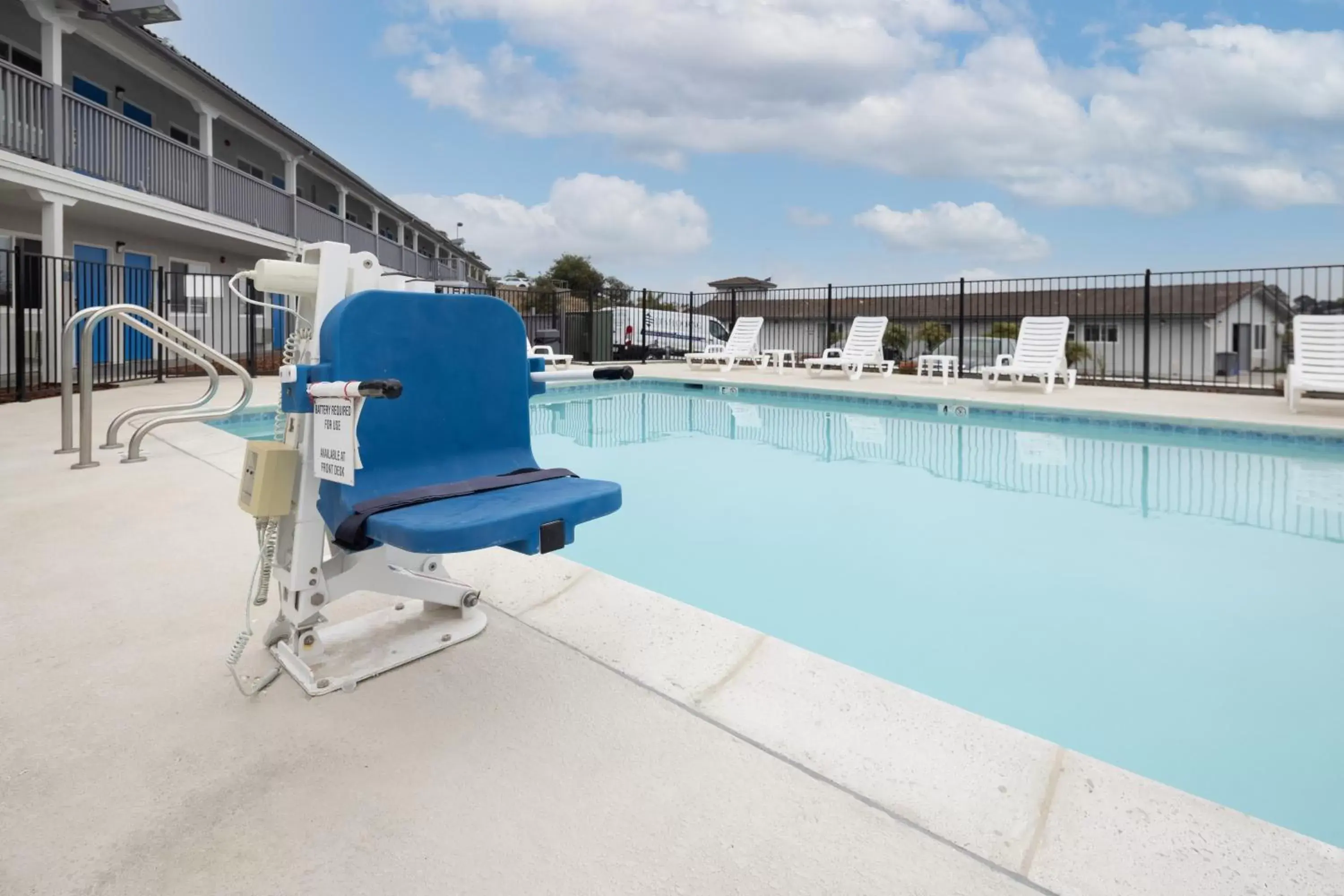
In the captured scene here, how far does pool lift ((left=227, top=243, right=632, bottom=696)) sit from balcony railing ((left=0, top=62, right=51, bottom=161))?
10.2 m

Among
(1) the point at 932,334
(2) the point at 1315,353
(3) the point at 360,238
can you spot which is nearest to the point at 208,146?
(3) the point at 360,238

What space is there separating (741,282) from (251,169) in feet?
79.8

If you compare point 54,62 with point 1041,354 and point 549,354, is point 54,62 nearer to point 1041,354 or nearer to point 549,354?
point 549,354

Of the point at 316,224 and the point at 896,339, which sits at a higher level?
the point at 316,224

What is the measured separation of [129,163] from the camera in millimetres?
11266

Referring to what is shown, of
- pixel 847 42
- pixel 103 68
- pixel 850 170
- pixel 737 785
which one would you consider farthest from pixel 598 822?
pixel 850 170

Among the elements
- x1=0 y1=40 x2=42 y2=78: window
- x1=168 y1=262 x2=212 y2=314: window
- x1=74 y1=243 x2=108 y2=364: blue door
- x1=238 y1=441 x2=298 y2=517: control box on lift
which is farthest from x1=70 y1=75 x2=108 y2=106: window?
x1=238 y1=441 x2=298 y2=517: control box on lift

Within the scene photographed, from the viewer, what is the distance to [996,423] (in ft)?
27.9

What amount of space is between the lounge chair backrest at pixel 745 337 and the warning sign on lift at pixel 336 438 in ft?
45.1

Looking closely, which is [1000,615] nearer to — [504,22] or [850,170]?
[504,22]

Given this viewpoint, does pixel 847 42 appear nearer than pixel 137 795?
No

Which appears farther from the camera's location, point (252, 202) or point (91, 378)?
point (252, 202)

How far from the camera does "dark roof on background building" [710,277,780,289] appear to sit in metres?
36.6

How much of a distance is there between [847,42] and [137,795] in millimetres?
19523
